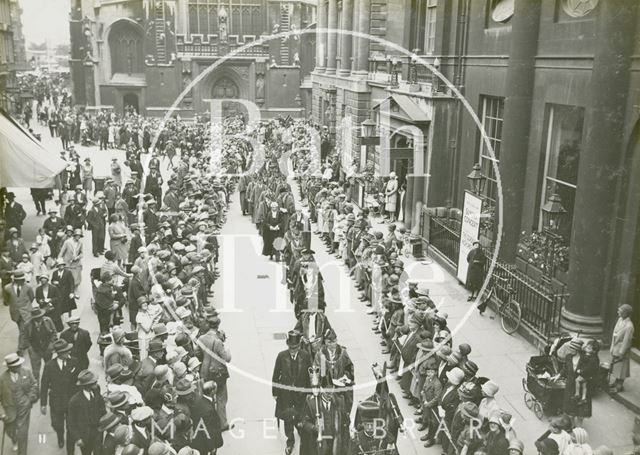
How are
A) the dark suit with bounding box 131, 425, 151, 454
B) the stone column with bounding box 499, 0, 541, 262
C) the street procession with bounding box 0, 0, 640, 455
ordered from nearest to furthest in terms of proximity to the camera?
the dark suit with bounding box 131, 425, 151, 454, the street procession with bounding box 0, 0, 640, 455, the stone column with bounding box 499, 0, 541, 262

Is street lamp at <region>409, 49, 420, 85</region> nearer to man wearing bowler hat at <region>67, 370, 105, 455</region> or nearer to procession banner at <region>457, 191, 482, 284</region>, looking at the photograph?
procession banner at <region>457, 191, 482, 284</region>

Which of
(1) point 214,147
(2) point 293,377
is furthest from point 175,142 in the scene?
(2) point 293,377

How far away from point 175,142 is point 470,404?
102 feet

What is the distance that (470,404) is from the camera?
7.87 m

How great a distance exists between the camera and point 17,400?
820 centimetres

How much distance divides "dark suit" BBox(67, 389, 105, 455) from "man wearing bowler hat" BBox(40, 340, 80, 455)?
2.31ft

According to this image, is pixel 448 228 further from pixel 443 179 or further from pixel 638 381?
pixel 638 381

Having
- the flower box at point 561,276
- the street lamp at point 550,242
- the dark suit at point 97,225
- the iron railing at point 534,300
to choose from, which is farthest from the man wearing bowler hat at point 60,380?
the dark suit at point 97,225

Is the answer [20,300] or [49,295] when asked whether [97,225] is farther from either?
[20,300]

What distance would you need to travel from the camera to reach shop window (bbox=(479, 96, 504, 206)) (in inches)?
653

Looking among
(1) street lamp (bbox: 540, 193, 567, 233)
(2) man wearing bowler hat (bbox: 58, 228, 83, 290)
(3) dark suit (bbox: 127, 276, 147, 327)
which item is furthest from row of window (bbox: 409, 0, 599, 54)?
(2) man wearing bowler hat (bbox: 58, 228, 83, 290)

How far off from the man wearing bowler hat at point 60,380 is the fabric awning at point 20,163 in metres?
9.81

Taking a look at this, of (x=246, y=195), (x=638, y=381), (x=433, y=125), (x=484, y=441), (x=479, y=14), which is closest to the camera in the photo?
(x=484, y=441)

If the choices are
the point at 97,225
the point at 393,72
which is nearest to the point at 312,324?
the point at 97,225
